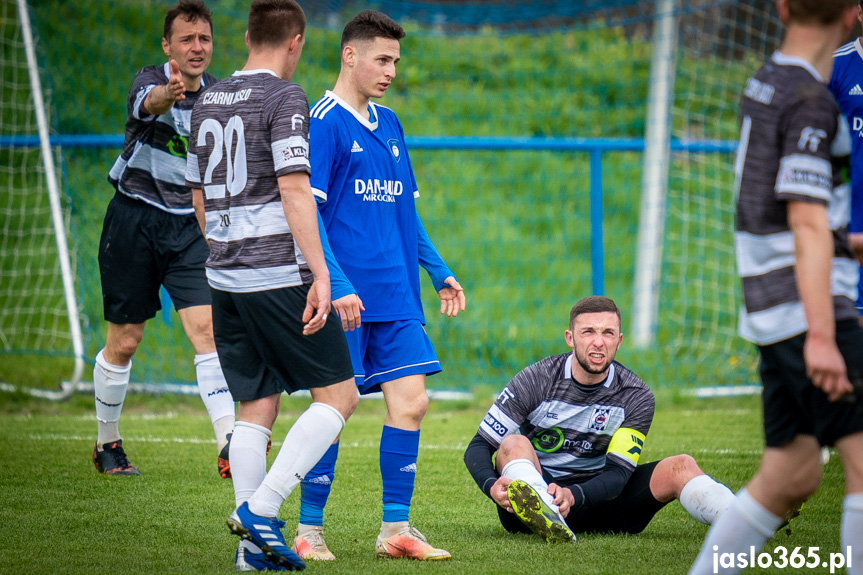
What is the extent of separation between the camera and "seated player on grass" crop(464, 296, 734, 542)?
378 cm

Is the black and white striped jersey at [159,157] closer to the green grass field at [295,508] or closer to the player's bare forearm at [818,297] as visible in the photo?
the green grass field at [295,508]

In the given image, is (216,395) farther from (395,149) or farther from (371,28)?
(371,28)

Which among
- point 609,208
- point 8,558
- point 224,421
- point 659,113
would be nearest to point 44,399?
point 224,421

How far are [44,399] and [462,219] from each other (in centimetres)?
552

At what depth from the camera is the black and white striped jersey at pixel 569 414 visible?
13.1 feet

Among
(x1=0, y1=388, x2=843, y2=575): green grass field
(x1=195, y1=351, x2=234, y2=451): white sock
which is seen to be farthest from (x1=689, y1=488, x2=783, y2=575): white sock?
(x1=195, y1=351, x2=234, y2=451): white sock

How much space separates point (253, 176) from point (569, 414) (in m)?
1.70

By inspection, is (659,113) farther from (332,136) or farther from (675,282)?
(332,136)

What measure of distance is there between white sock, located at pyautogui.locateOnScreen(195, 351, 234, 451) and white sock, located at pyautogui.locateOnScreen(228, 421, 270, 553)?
1561 mm

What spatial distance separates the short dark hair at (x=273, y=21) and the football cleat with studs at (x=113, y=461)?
2.70 meters

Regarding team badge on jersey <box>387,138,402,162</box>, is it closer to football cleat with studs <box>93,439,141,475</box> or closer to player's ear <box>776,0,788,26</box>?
player's ear <box>776,0,788,26</box>

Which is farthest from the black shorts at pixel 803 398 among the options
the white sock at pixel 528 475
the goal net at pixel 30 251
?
the goal net at pixel 30 251

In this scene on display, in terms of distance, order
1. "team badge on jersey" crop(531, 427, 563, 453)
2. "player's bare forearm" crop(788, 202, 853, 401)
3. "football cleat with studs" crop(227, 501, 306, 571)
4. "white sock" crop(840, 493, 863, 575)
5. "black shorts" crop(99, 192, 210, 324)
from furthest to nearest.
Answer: "black shorts" crop(99, 192, 210, 324)
"team badge on jersey" crop(531, 427, 563, 453)
"football cleat with studs" crop(227, 501, 306, 571)
"white sock" crop(840, 493, 863, 575)
"player's bare forearm" crop(788, 202, 853, 401)

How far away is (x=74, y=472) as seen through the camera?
16.6 feet
